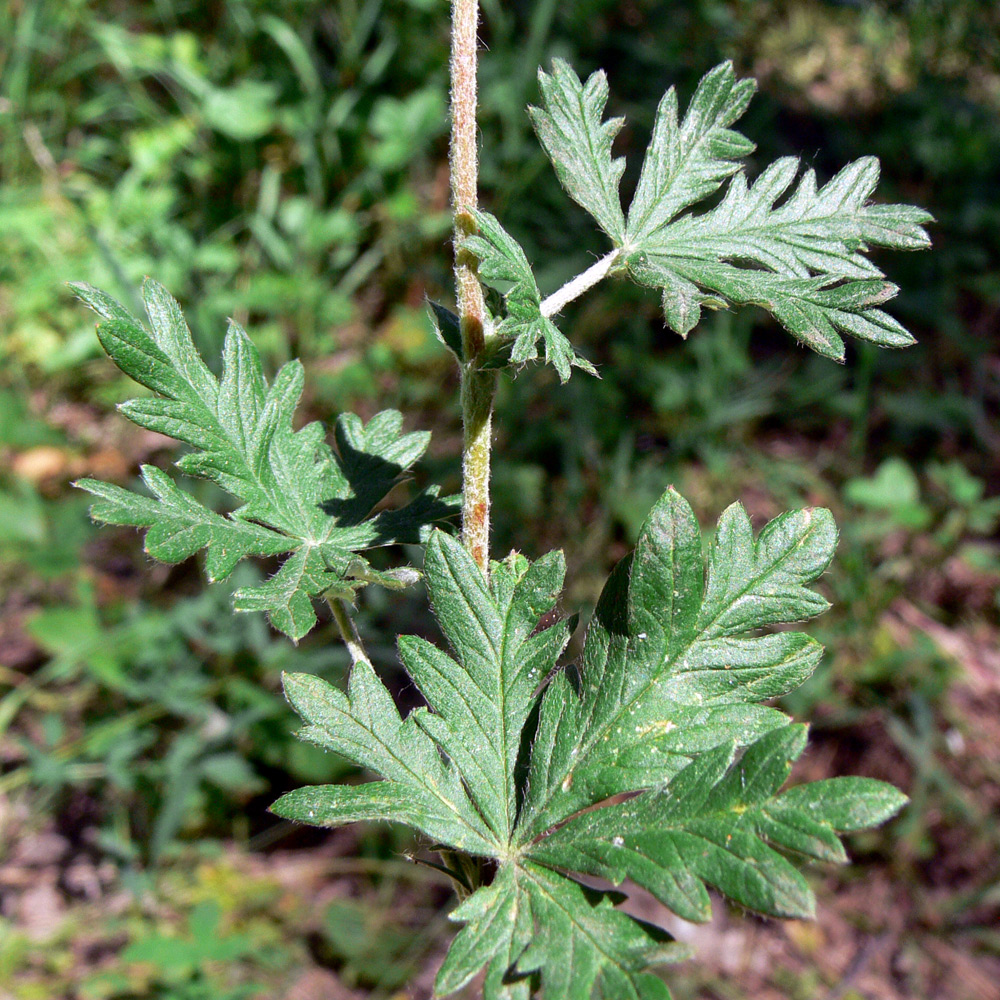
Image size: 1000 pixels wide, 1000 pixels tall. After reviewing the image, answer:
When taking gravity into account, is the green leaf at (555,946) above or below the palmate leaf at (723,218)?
below

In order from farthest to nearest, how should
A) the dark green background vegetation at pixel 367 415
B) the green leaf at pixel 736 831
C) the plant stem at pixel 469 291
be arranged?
1. the dark green background vegetation at pixel 367 415
2. the plant stem at pixel 469 291
3. the green leaf at pixel 736 831

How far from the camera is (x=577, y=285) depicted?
100cm

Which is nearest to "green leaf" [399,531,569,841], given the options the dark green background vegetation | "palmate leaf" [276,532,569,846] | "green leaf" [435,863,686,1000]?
"palmate leaf" [276,532,569,846]

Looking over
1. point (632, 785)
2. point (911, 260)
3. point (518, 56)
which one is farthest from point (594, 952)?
point (911, 260)

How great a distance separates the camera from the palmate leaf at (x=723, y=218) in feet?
3.16

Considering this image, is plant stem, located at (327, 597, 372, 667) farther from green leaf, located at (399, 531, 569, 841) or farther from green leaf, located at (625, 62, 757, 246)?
green leaf, located at (625, 62, 757, 246)

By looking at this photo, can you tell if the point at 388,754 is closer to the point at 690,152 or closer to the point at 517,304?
the point at 517,304

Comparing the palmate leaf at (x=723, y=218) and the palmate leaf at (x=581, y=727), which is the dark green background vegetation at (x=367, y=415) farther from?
the palmate leaf at (x=723, y=218)

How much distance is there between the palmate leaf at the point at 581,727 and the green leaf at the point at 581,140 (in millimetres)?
345

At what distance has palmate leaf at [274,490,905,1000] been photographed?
2.80 feet

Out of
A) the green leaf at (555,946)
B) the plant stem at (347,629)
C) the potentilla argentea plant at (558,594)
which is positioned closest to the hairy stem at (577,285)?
the potentilla argentea plant at (558,594)

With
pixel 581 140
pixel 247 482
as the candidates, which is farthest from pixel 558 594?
pixel 581 140

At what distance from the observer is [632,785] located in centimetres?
93

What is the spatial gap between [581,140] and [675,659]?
1.94 ft
